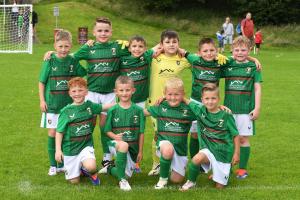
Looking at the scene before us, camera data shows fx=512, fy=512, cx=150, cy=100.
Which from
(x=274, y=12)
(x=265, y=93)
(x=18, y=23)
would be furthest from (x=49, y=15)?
(x=265, y=93)

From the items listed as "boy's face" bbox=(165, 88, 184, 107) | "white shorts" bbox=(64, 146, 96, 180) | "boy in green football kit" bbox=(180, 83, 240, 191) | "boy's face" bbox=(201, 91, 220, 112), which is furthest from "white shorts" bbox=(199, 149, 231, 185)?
"white shorts" bbox=(64, 146, 96, 180)

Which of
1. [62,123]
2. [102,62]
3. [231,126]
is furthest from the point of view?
[102,62]

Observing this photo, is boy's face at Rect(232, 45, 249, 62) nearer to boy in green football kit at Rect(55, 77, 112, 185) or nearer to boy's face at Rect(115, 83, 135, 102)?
boy's face at Rect(115, 83, 135, 102)

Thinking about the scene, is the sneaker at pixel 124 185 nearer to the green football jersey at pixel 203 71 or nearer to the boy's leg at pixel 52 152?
the boy's leg at pixel 52 152

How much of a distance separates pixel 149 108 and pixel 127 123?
33cm

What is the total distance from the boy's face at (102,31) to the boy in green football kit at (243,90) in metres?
1.55

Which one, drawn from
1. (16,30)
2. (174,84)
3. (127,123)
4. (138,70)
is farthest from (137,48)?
(16,30)

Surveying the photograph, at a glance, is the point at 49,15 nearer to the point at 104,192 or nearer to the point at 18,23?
the point at 18,23

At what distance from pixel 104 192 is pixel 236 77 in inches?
85.9

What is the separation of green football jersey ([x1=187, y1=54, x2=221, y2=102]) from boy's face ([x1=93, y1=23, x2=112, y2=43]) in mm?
1102

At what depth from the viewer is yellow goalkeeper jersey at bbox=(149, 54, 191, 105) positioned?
21.6 feet

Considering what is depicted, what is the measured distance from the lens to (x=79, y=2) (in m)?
44.0

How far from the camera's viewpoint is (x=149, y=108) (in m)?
6.10

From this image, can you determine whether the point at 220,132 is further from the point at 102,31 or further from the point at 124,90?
the point at 102,31
